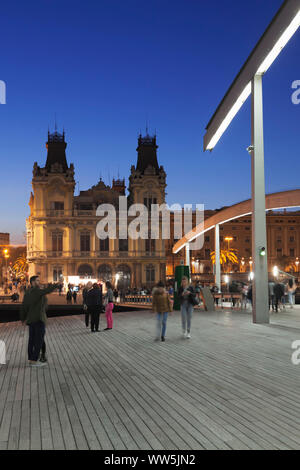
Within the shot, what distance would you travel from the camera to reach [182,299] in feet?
37.9

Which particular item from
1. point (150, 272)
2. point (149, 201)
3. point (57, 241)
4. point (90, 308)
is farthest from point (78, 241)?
point (90, 308)

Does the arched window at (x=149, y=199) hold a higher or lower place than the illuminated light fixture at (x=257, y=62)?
higher

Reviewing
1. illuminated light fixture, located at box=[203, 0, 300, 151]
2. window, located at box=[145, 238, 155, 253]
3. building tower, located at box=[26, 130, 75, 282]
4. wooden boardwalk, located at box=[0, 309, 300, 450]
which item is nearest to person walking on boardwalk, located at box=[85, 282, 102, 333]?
wooden boardwalk, located at box=[0, 309, 300, 450]

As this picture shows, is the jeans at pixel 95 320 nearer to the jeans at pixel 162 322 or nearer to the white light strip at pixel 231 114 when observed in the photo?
the jeans at pixel 162 322

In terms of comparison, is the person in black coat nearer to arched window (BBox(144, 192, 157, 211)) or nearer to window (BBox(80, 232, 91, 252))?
window (BBox(80, 232, 91, 252))

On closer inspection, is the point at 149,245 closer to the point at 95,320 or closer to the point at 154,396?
the point at 95,320

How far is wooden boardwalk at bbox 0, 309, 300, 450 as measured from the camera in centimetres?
452

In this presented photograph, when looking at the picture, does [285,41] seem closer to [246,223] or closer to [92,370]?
[92,370]

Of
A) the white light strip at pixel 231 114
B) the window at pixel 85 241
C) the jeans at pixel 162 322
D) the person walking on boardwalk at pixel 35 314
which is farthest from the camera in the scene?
the window at pixel 85 241

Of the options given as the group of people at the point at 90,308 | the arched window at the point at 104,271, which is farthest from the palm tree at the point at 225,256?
the group of people at the point at 90,308

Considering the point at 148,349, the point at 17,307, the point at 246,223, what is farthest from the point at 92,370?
the point at 246,223

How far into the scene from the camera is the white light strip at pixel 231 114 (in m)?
16.1

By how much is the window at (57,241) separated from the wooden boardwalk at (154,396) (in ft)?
152
